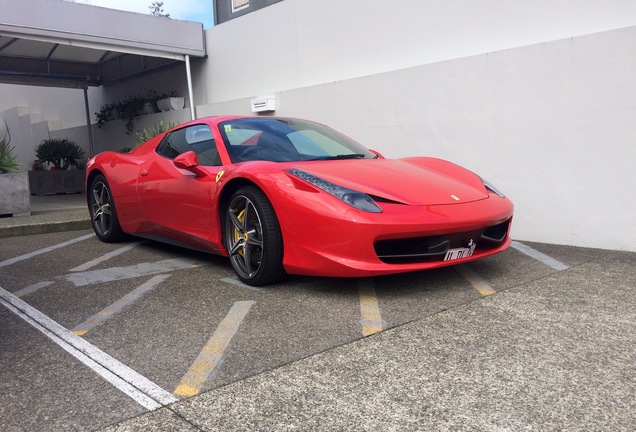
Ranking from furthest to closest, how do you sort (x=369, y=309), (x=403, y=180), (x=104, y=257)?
(x=104, y=257)
(x=403, y=180)
(x=369, y=309)

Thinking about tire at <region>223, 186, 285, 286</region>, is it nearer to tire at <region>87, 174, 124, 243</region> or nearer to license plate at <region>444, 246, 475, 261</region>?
license plate at <region>444, 246, 475, 261</region>

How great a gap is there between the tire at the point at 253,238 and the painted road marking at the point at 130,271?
0.77 metres

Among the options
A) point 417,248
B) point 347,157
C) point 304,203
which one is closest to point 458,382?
point 417,248

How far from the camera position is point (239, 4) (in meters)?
11.1

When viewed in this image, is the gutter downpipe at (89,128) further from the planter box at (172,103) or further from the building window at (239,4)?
the building window at (239,4)

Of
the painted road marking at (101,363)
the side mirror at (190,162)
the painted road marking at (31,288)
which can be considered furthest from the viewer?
the side mirror at (190,162)

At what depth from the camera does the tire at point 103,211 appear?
5.36 m

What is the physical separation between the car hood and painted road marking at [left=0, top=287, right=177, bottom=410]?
5.39 feet

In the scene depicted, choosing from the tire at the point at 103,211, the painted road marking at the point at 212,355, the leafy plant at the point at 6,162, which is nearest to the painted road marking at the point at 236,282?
the painted road marking at the point at 212,355

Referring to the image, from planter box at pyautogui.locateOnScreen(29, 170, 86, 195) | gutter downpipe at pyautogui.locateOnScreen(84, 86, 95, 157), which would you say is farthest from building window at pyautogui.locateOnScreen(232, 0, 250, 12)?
planter box at pyautogui.locateOnScreen(29, 170, 86, 195)

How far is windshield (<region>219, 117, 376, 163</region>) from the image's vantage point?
3.94m

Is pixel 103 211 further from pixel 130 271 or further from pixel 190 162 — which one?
pixel 190 162

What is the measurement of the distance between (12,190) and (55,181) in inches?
210

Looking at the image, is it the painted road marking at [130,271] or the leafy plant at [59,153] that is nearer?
the painted road marking at [130,271]
